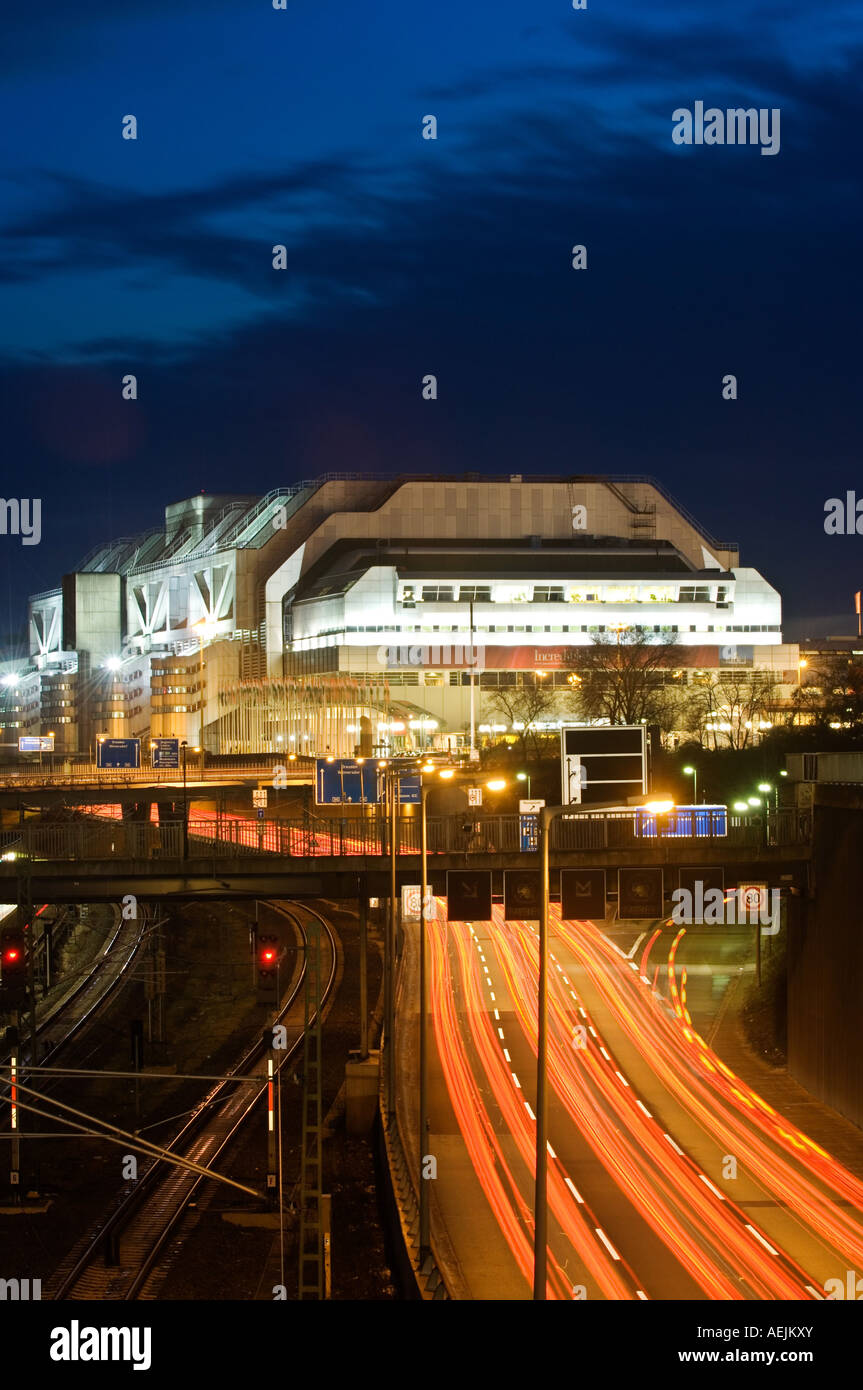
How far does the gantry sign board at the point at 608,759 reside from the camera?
44.2 metres

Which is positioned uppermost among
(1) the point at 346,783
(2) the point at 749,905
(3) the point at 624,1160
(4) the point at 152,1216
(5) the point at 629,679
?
(5) the point at 629,679

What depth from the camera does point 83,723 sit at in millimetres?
199750

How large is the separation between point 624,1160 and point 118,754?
1544 inches

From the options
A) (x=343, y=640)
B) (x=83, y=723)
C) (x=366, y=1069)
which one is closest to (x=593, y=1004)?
(x=366, y=1069)

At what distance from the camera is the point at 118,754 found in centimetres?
6675

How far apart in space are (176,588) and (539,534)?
46.6m

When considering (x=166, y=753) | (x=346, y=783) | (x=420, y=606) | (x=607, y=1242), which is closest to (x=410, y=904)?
(x=346, y=783)

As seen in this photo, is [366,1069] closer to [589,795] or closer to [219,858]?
[219,858]

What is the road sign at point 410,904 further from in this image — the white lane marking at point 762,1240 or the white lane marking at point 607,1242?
the white lane marking at point 762,1240

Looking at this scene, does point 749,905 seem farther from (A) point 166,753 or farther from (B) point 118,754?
(B) point 118,754

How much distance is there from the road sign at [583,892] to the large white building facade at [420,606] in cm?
7419

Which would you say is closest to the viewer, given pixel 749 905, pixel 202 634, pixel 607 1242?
pixel 607 1242

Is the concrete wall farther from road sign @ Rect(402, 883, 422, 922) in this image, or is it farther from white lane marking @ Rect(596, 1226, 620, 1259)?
road sign @ Rect(402, 883, 422, 922)
